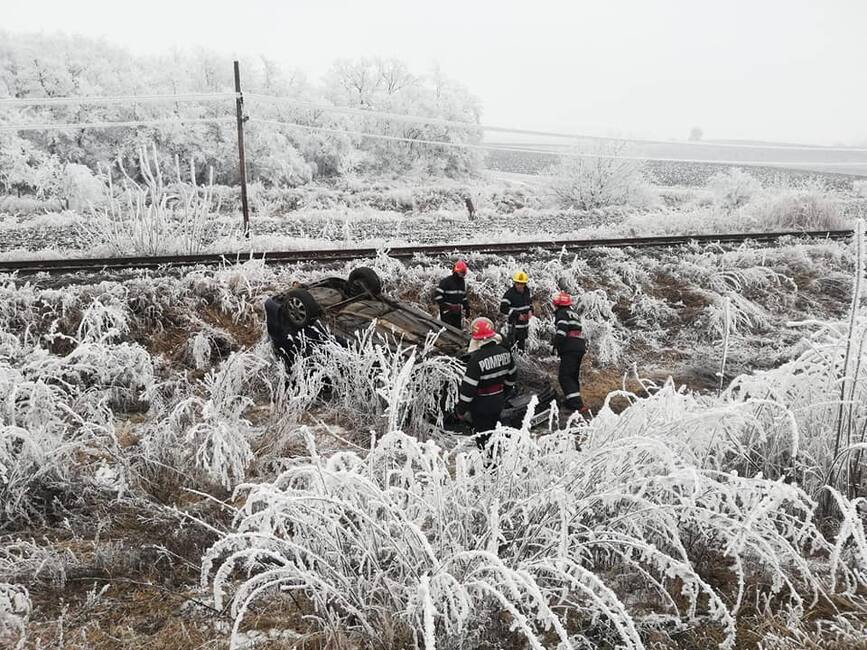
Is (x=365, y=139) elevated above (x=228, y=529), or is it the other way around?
(x=365, y=139)

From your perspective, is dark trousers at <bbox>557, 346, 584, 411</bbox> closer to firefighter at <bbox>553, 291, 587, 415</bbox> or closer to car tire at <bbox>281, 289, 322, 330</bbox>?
firefighter at <bbox>553, 291, 587, 415</bbox>

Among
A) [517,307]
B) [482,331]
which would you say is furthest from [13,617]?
[517,307]

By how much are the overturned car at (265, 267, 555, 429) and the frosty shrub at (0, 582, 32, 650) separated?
332 centimetres

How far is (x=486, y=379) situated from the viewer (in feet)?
15.6

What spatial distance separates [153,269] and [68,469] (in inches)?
198

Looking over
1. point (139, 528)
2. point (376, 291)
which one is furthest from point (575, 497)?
point (376, 291)

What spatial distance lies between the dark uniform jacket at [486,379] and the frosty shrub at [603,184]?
21548 mm

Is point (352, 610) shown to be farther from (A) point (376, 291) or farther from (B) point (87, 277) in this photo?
Answer: (B) point (87, 277)

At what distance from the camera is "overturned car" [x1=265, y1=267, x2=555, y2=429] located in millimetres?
5711

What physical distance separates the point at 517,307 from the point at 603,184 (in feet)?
65.6

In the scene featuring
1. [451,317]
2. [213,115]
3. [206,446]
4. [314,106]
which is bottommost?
[206,446]

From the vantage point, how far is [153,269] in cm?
798

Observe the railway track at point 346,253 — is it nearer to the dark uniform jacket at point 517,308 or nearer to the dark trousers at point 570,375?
the dark uniform jacket at point 517,308

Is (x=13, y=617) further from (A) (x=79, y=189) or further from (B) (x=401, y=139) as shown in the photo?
(B) (x=401, y=139)
